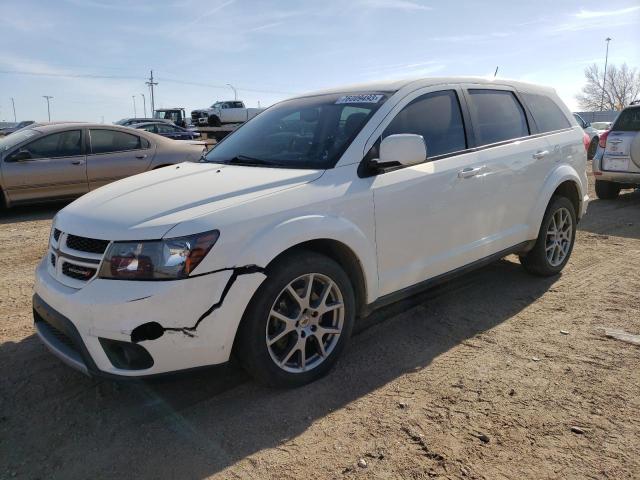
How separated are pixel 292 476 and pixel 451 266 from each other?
2048 mm

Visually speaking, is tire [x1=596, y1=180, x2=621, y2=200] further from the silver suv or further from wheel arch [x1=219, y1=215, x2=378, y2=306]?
wheel arch [x1=219, y1=215, x2=378, y2=306]

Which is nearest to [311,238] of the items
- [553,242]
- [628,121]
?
[553,242]

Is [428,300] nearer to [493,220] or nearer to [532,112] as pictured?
[493,220]

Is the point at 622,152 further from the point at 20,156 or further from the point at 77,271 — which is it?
the point at 20,156

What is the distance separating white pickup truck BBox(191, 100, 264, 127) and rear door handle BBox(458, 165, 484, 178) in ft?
103

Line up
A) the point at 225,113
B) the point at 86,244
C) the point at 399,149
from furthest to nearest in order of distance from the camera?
the point at 225,113, the point at 399,149, the point at 86,244

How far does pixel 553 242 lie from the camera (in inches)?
193

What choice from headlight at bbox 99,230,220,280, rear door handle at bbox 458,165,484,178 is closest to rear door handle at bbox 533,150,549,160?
rear door handle at bbox 458,165,484,178

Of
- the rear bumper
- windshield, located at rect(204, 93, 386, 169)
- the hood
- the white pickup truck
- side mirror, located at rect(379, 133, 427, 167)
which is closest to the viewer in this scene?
the hood

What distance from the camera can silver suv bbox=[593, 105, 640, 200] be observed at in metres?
8.55

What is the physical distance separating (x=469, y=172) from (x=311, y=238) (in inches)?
61.0

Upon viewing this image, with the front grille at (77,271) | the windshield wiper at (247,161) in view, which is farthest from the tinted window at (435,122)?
the front grille at (77,271)

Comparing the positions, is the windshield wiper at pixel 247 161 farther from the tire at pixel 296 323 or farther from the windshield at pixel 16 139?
the windshield at pixel 16 139

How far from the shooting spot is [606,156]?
892 cm
